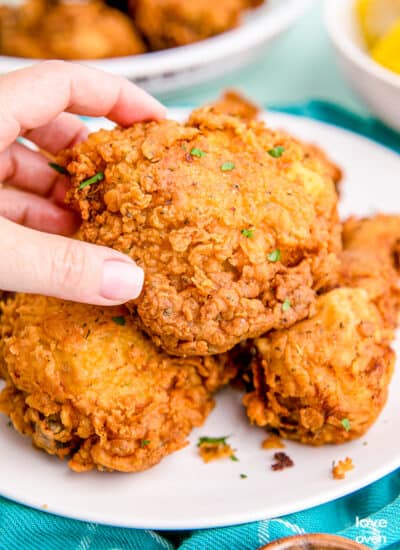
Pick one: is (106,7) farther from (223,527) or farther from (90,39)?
(223,527)

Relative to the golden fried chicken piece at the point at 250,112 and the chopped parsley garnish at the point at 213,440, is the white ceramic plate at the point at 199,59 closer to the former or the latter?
the golden fried chicken piece at the point at 250,112

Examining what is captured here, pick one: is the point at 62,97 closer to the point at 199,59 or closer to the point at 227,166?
the point at 227,166

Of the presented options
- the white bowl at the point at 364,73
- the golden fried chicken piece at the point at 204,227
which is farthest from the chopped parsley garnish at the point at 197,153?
the white bowl at the point at 364,73

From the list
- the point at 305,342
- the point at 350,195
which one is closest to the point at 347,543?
the point at 305,342

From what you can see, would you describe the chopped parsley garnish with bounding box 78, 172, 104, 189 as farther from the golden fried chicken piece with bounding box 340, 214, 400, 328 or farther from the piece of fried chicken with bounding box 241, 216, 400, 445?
the golden fried chicken piece with bounding box 340, 214, 400, 328

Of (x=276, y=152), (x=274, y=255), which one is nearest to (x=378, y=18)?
(x=276, y=152)

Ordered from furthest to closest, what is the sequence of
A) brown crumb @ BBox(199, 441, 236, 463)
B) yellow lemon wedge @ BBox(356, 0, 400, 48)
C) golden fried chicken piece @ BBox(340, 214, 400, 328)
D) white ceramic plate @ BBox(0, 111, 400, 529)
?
yellow lemon wedge @ BBox(356, 0, 400, 48) < golden fried chicken piece @ BBox(340, 214, 400, 328) < brown crumb @ BBox(199, 441, 236, 463) < white ceramic plate @ BBox(0, 111, 400, 529)

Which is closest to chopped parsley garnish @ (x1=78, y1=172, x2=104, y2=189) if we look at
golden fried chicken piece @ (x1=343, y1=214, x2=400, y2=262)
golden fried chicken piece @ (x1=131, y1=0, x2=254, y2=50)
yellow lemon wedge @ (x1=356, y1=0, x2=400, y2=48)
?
golden fried chicken piece @ (x1=343, y1=214, x2=400, y2=262)
